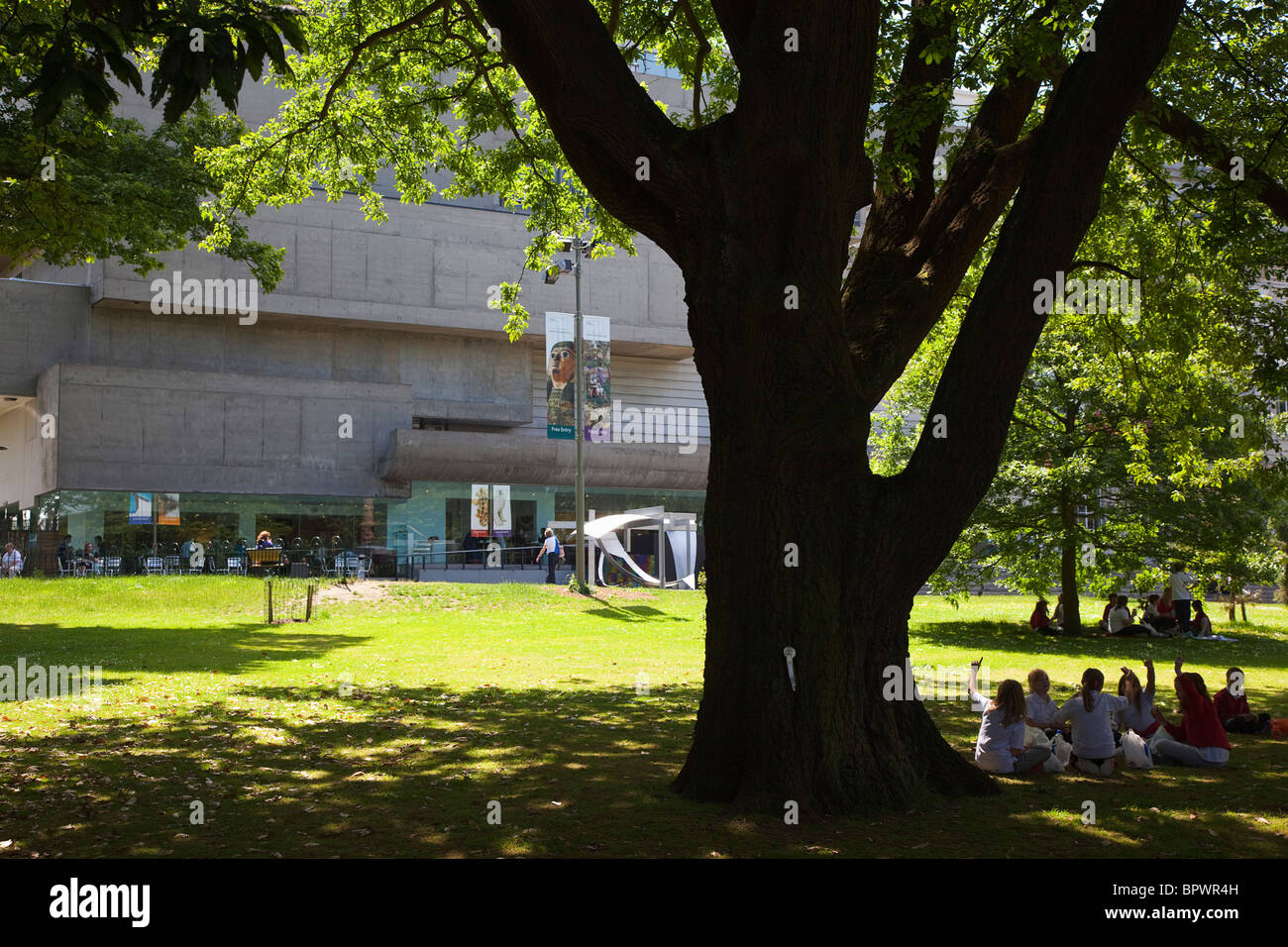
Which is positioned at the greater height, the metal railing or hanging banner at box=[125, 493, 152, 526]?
hanging banner at box=[125, 493, 152, 526]

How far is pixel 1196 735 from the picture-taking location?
408 inches

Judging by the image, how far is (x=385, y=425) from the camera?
167 ft

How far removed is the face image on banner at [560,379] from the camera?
132 ft

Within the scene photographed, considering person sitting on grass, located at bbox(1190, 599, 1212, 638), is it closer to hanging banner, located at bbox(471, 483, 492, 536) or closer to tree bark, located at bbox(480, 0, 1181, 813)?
tree bark, located at bbox(480, 0, 1181, 813)

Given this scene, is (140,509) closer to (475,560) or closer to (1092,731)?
(475,560)

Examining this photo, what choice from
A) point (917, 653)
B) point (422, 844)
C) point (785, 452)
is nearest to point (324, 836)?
point (422, 844)

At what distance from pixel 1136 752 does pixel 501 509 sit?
4129cm

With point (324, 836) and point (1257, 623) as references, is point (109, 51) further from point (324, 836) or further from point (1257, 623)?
point (1257, 623)

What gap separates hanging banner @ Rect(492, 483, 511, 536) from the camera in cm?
4947

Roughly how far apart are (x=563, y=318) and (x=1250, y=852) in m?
39.4

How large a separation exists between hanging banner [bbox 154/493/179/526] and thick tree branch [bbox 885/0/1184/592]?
41170 mm

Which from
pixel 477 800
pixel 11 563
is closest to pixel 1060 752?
→ pixel 477 800

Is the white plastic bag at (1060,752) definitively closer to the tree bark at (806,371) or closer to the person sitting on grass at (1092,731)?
the person sitting on grass at (1092,731)

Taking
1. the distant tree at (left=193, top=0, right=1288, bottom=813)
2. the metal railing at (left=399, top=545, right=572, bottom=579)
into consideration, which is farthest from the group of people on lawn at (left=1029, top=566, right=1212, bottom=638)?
the metal railing at (left=399, top=545, right=572, bottom=579)
